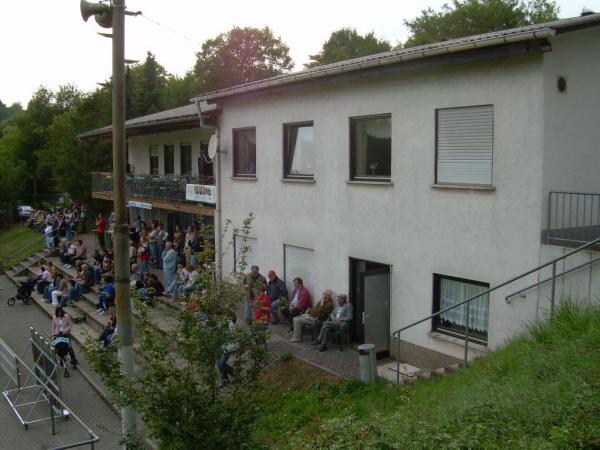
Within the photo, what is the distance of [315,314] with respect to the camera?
13961 mm

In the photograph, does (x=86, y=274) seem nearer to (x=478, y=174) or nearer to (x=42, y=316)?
(x=42, y=316)

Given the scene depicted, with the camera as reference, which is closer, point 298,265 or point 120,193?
point 120,193

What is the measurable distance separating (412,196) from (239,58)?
54.8 m

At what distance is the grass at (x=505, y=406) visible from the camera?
5418 mm

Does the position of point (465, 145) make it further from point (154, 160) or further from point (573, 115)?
point (154, 160)

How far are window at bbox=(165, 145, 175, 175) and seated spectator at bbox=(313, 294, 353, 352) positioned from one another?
48.8 feet

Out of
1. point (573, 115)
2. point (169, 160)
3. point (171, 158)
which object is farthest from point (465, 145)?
point (169, 160)

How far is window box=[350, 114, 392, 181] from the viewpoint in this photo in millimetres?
12711

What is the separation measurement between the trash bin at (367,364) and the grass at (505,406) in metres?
1.17

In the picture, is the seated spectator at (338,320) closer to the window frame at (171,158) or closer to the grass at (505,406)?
the grass at (505,406)

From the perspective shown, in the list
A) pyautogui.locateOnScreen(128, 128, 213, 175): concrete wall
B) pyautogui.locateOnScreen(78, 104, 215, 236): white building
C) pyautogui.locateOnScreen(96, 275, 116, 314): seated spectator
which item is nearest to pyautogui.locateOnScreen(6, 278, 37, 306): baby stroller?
pyautogui.locateOnScreen(78, 104, 215, 236): white building

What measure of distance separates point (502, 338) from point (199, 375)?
6.10m

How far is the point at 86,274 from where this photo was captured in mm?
22734

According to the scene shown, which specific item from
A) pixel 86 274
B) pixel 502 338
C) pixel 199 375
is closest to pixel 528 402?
pixel 199 375
